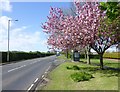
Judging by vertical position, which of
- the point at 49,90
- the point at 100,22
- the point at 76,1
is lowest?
the point at 49,90

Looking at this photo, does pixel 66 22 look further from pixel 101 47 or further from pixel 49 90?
pixel 49 90

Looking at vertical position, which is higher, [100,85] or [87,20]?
[87,20]

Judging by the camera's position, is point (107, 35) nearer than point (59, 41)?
Yes

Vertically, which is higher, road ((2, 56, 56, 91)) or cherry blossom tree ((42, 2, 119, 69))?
cherry blossom tree ((42, 2, 119, 69))

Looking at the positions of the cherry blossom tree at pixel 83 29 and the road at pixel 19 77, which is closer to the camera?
the road at pixel 19 77

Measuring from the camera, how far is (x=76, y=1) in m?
23.2

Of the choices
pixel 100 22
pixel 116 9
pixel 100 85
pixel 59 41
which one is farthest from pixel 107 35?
pixel 116 9

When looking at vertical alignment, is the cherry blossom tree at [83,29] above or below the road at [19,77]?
above

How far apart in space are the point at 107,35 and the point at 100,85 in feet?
23.1

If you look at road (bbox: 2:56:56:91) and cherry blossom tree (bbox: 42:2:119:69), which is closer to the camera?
road (bbox: 2:56:56:91)

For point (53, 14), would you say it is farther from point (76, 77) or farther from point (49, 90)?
point (49, 90)

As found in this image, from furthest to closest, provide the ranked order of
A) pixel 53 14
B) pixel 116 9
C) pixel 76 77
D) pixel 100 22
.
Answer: pixel 53 14 < pixel 100 22 < pixel 76 77 < pixel 116 9

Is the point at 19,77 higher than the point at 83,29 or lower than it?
lower

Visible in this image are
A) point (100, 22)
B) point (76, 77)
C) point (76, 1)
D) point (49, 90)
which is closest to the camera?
point (49, 90)
